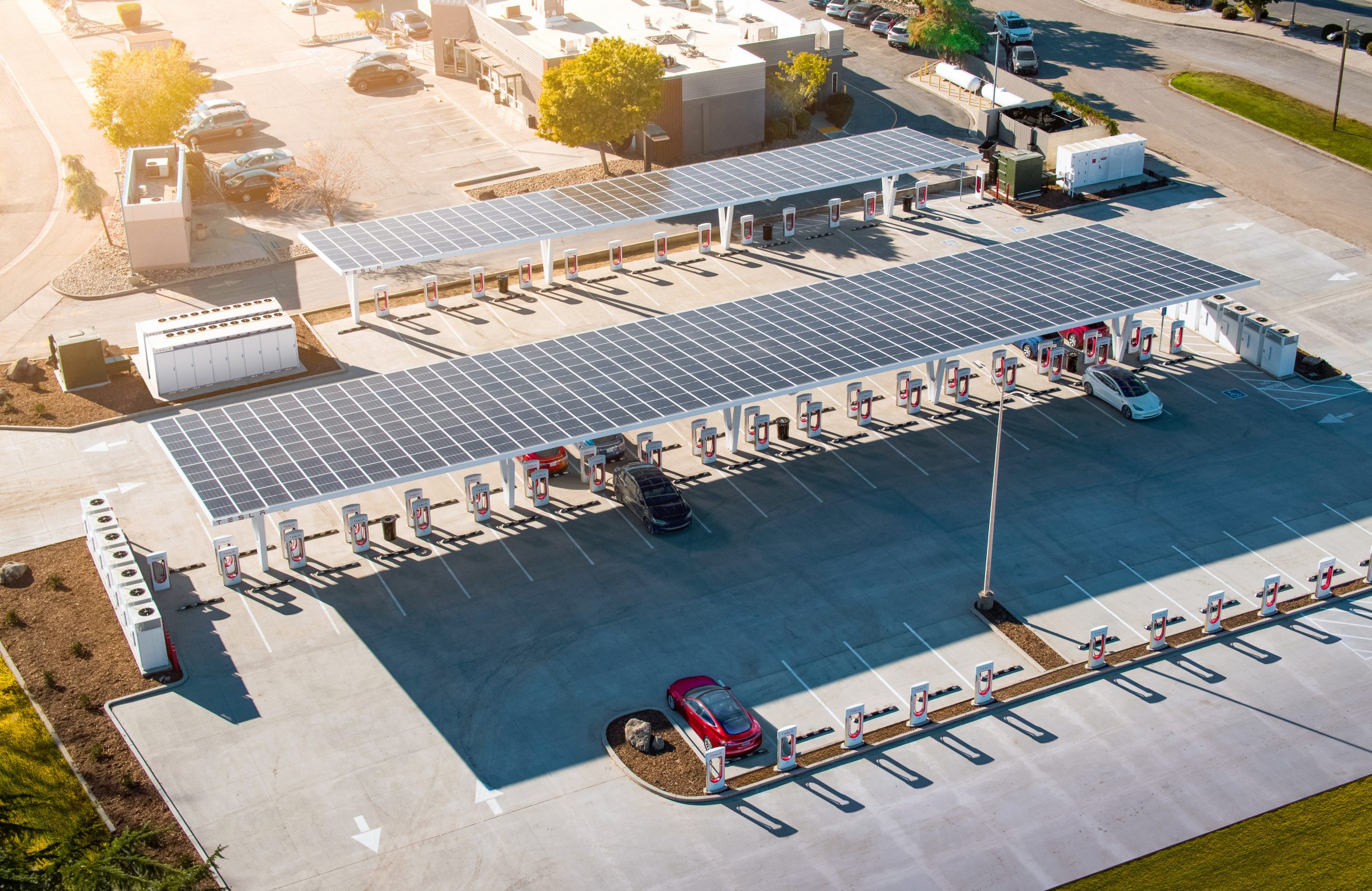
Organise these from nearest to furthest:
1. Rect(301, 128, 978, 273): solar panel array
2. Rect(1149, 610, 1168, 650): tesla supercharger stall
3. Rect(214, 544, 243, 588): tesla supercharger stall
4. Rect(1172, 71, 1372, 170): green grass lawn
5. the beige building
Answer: Rect(1149, 610, 1168, 650): tesla supercharger stall → Rect(214, 544, 243, 588): tesla supercharger stall → Rect(301, 128, 978, 273): solar panel array → the beige building → Rect(1172, 71, 1372, 170): green grass lawn

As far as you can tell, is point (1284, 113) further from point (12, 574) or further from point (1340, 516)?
point (12, 574)

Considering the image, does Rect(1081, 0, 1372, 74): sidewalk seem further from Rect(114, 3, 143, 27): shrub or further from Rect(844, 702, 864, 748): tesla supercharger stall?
Rect(844, 702, 864, 748): tesla supercharger stall

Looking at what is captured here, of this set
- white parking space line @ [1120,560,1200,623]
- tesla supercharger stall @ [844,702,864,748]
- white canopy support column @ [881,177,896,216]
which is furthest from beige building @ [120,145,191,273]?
white parking space line @ [1120,560,1200,623]

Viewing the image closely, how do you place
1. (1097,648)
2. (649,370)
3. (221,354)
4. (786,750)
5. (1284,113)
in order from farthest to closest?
1. (1284,113)
2. (221,354)
3. (649,370)
4. (1097,648)
5. (786,750)

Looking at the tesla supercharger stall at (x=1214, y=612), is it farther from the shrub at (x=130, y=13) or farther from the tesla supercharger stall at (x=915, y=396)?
the shrub at (x=130, y=13)

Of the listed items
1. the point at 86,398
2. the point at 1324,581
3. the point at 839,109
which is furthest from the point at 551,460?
the point at 839,109

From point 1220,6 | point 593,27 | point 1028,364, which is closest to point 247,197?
point 593,27

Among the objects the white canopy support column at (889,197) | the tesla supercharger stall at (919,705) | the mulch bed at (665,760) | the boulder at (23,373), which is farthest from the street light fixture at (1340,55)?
the boulder at (23,373)

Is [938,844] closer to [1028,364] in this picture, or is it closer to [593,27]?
[1028,364]
